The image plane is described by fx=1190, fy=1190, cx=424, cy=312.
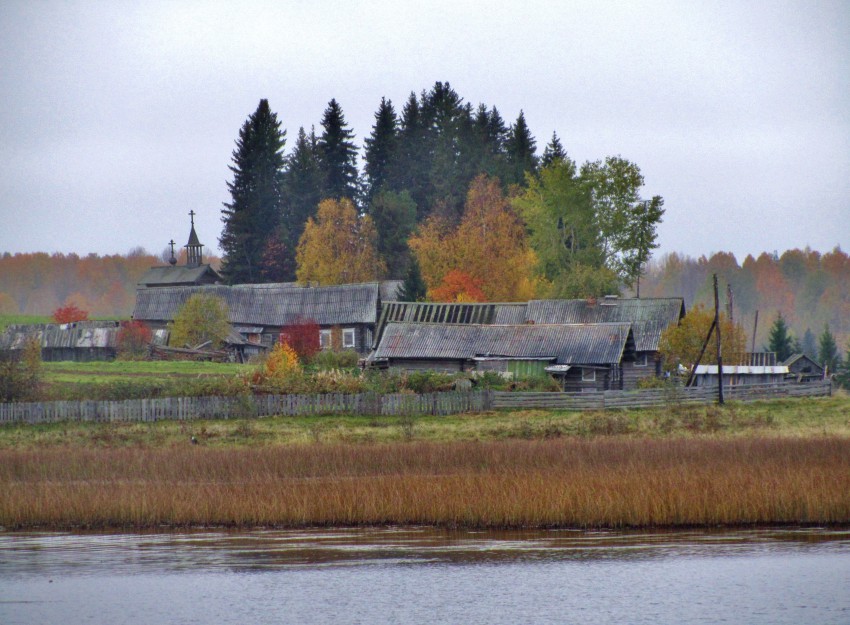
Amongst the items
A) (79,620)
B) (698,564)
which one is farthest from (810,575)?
(79,620)

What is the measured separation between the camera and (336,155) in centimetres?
11931

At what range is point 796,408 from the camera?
48375 mm

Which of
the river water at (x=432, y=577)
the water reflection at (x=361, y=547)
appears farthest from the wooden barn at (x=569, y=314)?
the river water at (x=432, y=577)

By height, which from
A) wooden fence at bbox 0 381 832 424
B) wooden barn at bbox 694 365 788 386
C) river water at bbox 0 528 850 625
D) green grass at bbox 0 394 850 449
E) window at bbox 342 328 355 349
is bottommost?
river water at bbox 0 528 850 625

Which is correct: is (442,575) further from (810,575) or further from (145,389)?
(145,389)

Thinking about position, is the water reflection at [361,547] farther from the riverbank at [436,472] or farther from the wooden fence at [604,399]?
the wooden fence at [604,399]

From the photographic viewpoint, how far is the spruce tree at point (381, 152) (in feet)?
395

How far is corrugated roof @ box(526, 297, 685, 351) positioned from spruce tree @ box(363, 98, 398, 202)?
2213 inches

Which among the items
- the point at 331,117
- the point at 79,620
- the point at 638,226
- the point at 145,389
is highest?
the point at 331,117

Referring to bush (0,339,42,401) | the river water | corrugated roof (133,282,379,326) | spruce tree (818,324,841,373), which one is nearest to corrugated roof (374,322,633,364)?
bush (0,339,42,401)

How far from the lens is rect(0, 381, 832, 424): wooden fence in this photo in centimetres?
4422

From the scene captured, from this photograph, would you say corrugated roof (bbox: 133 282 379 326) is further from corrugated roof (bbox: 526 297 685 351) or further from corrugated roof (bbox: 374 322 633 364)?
corrugated roof (bbox: 374 322 633 364)

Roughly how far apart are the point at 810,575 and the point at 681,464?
10116mm

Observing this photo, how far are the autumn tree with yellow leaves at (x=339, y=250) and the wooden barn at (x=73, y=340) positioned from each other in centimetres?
2444
